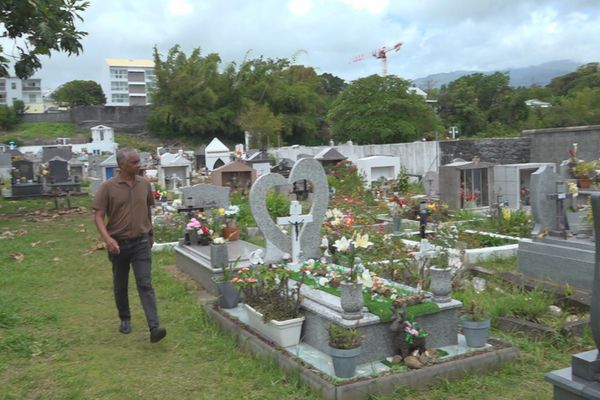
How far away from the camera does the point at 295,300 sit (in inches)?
184

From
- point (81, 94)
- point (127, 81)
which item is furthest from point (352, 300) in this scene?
point (127, 81)

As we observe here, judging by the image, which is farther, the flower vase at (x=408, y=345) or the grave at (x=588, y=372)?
the flower vase at (x=408, y=345)

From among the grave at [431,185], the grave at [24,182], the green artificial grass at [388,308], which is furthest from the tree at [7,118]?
the green artificial grass at [388,308]

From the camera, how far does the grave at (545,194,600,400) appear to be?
8.62 feet

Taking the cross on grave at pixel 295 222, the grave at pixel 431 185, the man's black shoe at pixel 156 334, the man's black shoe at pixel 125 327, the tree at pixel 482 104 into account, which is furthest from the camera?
the tree at pixel 482 104

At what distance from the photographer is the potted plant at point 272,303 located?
4.48 meters

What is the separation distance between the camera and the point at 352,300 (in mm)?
4117

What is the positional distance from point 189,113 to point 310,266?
130ft

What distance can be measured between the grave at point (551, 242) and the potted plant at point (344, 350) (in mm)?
3435

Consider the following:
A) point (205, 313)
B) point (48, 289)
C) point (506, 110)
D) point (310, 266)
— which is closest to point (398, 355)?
point (310, 266)

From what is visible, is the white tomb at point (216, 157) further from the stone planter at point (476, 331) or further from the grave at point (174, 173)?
the stone planter at point (476, 331)

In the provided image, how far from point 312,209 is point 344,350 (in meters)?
2.85

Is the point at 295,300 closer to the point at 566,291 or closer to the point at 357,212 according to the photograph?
the point at 566,291

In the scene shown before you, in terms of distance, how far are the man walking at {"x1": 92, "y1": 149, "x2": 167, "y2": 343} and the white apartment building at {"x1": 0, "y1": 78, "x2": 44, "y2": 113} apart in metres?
91.4
